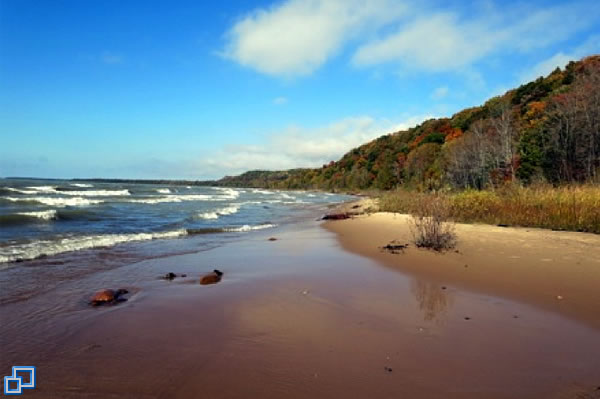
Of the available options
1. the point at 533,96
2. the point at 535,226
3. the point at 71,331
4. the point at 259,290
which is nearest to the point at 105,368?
the point at 71,331

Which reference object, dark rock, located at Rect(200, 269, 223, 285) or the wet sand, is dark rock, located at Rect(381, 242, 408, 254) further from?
dark rock, located at Rect(200, 269, 223, 285)

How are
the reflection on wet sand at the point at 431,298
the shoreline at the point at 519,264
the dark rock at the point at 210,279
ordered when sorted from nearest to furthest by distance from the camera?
1. the reflection on wet sand at the point at 431,298
2. the shoreline at the point at 519,264
3. the dark rock at the point at 210,279

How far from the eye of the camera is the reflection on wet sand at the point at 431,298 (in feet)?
15.3

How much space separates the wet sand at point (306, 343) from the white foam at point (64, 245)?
3840 millimetres

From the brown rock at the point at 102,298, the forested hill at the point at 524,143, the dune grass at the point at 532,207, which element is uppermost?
the forested hill at the point at 524,143

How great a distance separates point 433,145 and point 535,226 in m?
55.4

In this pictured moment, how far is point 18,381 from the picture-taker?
3.20 meters

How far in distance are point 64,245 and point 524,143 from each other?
116 feet

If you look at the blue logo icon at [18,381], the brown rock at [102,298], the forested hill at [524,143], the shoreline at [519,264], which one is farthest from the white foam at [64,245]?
the forested hill at [524,143]

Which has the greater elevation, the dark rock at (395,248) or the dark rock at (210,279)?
the dark rock at (395,248)

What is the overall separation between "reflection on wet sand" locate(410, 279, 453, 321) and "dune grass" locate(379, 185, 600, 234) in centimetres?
353

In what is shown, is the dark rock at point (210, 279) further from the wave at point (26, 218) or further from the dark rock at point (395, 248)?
the wave at point (26, 218)

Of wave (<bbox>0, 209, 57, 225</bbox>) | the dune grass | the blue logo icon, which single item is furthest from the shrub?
wave (<bbox>0, 209, 57, 225</bbox>)

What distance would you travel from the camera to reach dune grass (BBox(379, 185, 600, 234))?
10352 mm
